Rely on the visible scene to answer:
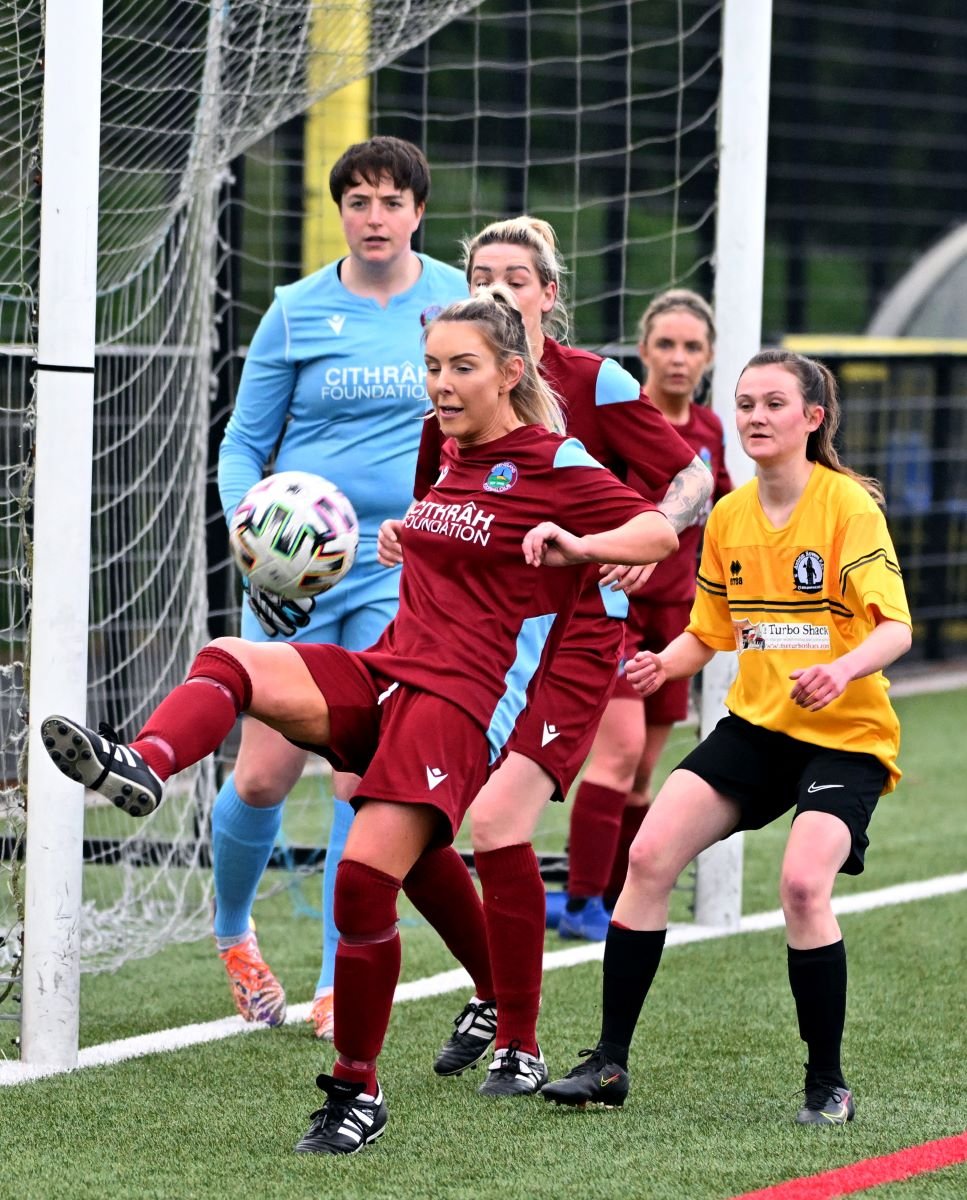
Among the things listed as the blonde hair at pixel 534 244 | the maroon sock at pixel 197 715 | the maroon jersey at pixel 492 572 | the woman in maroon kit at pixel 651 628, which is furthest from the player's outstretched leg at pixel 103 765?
the woman in maroon kit at pixel 651 628

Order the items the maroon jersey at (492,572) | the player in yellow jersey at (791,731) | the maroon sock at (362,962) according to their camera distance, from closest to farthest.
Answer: the maroon sock at (362,962), the maroon jersey at (492,572), the player in yellow jersey at (791,731)

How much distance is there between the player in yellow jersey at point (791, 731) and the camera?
3965 millimetres

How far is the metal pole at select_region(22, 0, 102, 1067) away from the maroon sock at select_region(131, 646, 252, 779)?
708mm

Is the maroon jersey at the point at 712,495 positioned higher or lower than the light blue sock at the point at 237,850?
higher

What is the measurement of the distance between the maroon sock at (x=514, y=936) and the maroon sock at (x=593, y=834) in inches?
68.1

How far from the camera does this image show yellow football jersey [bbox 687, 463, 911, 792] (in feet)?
13.2

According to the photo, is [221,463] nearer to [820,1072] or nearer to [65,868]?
[65,868]

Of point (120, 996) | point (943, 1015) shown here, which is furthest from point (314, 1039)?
point (943, 1015)

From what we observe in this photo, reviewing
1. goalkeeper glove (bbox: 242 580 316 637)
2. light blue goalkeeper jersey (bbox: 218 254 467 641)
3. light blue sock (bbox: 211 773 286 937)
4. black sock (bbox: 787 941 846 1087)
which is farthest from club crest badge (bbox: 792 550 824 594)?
light blue sock (bbox: 211 773 286 937)

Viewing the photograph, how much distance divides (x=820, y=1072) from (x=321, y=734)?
1.20m

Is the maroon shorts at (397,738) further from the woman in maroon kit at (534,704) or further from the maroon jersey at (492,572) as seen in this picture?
the woman in maroon kit at (534,704)

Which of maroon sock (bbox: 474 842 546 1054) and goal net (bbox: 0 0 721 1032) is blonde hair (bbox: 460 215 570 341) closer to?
goal net (bbox: 0 0 721 1032)

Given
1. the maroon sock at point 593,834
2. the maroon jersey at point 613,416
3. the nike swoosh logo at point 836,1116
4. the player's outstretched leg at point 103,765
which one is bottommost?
the nike swoosh logo at point 836,1116

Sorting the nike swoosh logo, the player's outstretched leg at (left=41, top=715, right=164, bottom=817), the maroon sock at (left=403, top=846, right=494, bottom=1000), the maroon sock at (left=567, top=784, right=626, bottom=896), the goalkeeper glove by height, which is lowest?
the nike swoosh logo
